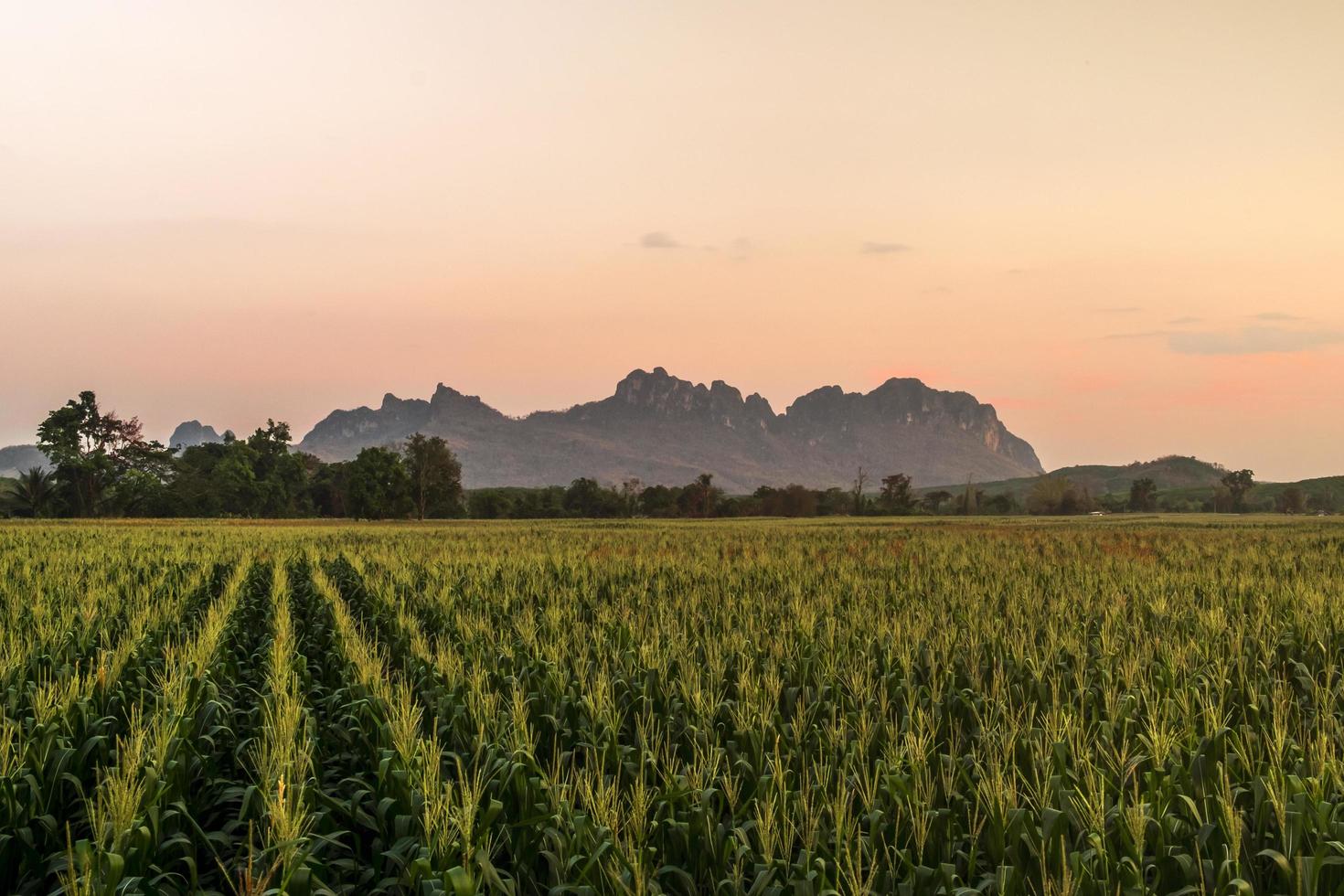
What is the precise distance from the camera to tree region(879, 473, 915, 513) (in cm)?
14712

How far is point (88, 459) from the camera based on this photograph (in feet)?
336

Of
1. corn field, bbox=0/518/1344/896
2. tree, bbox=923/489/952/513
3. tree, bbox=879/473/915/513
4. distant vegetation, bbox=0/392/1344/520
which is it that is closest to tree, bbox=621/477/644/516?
distant vegetation, bbox=0/392/1344/520

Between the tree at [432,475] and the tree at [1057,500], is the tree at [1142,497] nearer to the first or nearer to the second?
the tree at [1057,500]

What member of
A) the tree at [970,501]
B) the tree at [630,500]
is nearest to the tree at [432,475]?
the tree at [630,500]

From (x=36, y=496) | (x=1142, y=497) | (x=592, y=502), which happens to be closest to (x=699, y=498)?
(x=592, y=502)

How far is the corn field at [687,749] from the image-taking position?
5.05 meters

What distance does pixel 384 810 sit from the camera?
235 inches

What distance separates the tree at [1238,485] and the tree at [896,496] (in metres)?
77.4

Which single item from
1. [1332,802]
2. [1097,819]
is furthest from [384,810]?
[1332,802]

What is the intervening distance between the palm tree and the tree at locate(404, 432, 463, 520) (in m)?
39.1

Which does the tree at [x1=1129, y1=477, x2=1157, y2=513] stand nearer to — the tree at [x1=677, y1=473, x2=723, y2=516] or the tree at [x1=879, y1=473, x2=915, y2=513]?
the tree at [x1=879, y1=473, x2=915, y2=513]

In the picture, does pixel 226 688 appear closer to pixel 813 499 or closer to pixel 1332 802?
pixel 1332 802

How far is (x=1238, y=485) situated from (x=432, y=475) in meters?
166

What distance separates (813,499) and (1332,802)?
144 m
